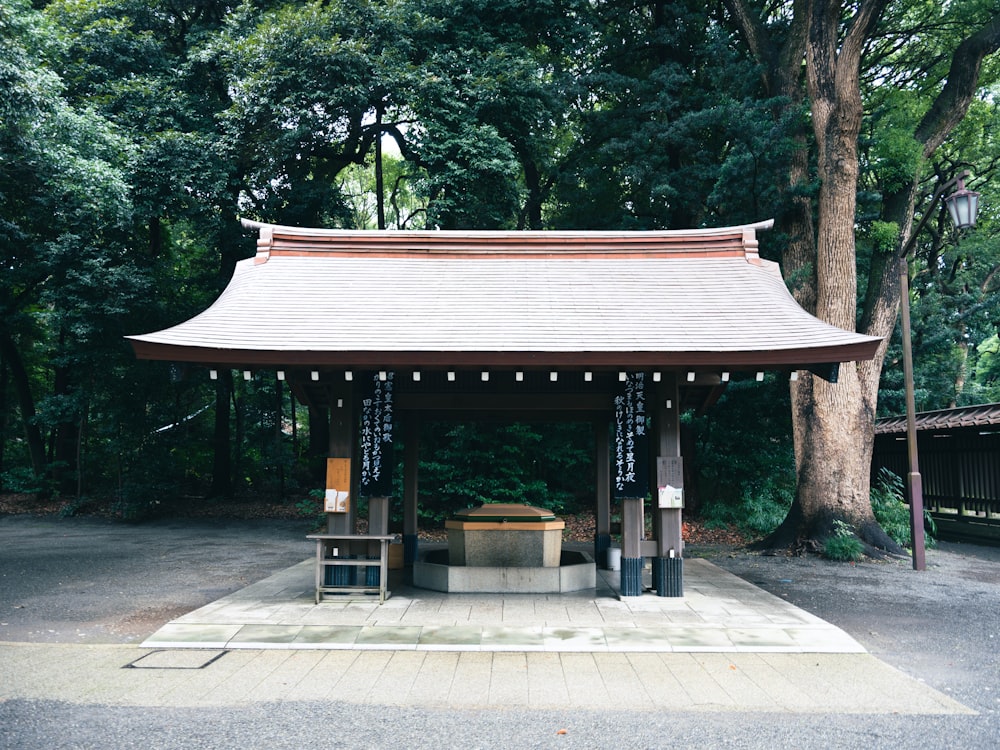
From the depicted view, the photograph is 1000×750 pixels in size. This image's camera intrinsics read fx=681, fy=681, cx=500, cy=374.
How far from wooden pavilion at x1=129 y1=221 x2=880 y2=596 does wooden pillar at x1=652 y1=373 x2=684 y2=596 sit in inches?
0.7

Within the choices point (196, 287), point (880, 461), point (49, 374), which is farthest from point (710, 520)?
point (49, 374)

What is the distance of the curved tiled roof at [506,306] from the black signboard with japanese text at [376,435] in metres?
0.90

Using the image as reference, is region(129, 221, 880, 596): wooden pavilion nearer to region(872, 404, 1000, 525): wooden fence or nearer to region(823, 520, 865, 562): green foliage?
region(823, 520, 865, 562): green foliage

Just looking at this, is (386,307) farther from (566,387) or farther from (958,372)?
(958,372)

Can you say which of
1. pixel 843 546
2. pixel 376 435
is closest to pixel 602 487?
pixel 376 435

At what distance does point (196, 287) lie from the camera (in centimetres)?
1866

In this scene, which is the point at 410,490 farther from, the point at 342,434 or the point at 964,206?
the point at 964,206

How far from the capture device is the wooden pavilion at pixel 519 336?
7066 millimetres

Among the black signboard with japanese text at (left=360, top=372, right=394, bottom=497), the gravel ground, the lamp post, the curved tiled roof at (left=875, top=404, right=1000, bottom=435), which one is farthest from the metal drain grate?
the curved tiled roof at (left=875, top=404, right=1000, bottom=435)

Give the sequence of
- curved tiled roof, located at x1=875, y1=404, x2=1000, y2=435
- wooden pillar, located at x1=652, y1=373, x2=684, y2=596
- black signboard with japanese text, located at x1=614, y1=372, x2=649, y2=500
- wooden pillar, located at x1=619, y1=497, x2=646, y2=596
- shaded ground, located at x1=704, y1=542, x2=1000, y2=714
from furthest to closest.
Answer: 1. curved tiled roof, located at x1=875, y1=404, x2=1000, y2=435
2. black signboard with japanese text, located at x1=614, y1=372, x2=649, y2=500
3. wooden pillar, located at x1=619, y1=497, x2=646, y2=596
4. wooden pillar, located at x1=652, y1=373, x2=684, y2=596
5. shaded ground, located at x1=704, y1=542, x2=1000, y2=714

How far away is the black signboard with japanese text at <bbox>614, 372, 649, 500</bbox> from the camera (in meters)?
8.04

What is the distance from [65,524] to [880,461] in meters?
20.9

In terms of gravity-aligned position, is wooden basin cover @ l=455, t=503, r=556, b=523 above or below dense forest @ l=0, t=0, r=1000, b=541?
below

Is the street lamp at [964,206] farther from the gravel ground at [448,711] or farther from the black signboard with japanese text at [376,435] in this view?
the black signboard with japanese text at [376,435]
